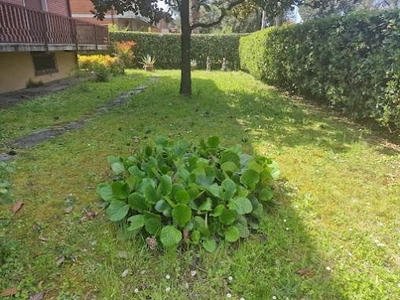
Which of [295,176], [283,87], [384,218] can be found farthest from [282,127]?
[283,87]

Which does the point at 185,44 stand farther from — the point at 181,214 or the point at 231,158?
the point at 181,214

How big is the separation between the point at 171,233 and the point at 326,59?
6.27 metres

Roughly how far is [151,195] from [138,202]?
11 centimetres

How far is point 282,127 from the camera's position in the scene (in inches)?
216

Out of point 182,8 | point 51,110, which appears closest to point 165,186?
point 51,110

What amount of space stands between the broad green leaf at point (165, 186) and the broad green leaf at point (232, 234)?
0.51m

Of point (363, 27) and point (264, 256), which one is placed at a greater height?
point (363, 27)

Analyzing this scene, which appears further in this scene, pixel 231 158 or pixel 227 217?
pixel 231 158

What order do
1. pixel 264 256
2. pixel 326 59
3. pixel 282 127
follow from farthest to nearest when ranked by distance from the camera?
1. pixel 326 59
2. pixel 282 127
3. pixel 264 256

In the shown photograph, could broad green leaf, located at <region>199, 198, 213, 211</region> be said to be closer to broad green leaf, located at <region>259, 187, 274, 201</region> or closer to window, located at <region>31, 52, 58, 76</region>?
broad green leaf, located at <region>259, 187, 274, 201</region>

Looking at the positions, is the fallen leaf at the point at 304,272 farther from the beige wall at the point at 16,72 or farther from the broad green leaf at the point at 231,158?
the beige wall at the point at 16,72

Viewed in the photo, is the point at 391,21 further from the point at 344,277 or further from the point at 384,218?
the point at 344,277

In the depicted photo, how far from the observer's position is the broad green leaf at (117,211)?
2.22m

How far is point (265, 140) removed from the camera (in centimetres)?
465
